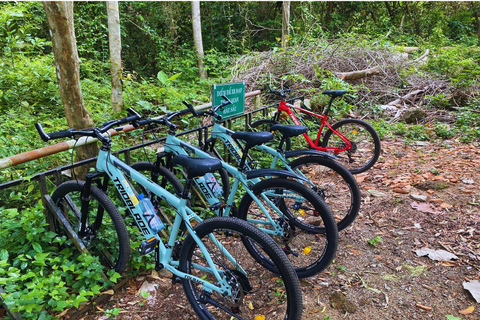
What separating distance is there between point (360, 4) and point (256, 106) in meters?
13.7

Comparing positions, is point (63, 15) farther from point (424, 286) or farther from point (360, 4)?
point (360, 4)

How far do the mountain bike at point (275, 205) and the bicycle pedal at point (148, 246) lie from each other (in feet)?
1.94

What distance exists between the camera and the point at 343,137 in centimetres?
469

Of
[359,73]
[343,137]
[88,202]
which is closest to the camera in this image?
[88,202]

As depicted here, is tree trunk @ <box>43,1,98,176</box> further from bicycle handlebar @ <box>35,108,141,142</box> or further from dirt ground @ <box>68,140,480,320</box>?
dirt ground @ <box>68,140,480,320</box>

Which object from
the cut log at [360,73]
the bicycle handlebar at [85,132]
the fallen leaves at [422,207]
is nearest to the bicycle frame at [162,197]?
the bicycle handlebar at [85,132]

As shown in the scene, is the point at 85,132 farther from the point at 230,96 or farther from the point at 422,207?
the point at 422,207

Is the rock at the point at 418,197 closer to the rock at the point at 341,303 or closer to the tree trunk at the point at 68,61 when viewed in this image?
the rock at the point at 341,303

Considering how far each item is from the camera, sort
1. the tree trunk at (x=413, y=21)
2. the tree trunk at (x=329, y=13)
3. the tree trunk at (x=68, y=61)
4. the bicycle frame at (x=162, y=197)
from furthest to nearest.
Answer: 1. the tree trunk at (x=413, y=21)
2. the tree trunk at (x=329, y=13)
3. the tree trunk at (x=68, y=61)
4. the bicycle frame at (x=162, y=197)

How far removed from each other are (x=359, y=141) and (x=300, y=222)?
8.12 ft

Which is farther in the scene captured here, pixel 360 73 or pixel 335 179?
pixel 360 73

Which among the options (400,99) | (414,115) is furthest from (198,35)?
(414,115)

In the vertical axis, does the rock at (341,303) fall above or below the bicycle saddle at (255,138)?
below

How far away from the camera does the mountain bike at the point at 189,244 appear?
201cm
